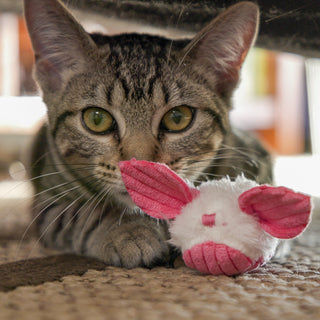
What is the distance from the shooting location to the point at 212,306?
0.55 metres

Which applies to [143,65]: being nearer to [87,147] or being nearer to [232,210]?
[87,147]

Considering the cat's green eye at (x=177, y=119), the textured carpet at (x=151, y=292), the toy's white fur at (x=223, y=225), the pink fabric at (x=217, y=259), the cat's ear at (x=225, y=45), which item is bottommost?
the textured carpet at (x=151, y=292)

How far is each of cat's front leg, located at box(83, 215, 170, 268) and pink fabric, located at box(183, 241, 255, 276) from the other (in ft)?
0.35

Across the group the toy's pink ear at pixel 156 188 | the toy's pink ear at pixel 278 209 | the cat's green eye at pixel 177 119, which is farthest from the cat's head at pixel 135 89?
the toy's pink ear at pixel 278 209

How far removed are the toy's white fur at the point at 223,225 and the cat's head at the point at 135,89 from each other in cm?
19

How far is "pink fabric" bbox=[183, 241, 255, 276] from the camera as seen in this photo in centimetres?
68

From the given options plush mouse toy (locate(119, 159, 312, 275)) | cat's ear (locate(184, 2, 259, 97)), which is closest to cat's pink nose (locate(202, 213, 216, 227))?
plush mouse toy (locate(119, 159, 312, 275))

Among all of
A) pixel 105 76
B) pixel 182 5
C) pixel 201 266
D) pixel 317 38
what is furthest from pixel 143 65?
pixel 201 266

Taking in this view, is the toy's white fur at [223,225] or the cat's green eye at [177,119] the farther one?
the cat's green eye at [177,119]

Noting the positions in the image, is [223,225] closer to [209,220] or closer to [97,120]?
[209,220]

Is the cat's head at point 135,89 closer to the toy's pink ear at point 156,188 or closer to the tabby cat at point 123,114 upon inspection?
the tabby cat at point 123,114

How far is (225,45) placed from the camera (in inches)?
42.0

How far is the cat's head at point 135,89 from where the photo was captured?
942 mm

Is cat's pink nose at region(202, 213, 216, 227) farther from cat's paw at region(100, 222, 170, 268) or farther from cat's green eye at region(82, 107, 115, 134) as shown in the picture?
cat's green eye at region(82, 107, 115, 134)
